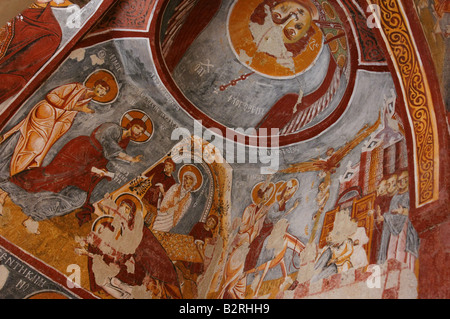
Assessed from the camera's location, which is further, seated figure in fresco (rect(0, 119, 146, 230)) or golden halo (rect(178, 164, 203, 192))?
golden halo (rect(178, 164, 203, 192))

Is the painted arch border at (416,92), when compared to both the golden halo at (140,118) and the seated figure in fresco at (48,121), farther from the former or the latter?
the seated figure in fresco at (48,121)

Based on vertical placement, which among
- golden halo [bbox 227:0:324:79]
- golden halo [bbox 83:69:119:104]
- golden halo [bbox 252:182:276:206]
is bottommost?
golden halo [bbox 252:182:276:206]

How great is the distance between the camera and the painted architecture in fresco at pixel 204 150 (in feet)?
22.3

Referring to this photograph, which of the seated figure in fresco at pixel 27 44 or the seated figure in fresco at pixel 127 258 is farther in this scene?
the seated figure in fresco at pixel 127 258

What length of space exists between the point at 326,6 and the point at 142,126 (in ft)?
10.1

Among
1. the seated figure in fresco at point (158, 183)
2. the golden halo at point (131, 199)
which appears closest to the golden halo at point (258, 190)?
the seated figure in fresco at point (158, 183)

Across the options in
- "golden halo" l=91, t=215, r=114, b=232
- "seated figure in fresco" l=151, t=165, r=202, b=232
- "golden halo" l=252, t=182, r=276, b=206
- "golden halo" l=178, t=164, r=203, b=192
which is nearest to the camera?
"golden halo" l=91, t=215, r=114, b=232

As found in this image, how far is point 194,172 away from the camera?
8.73 meters

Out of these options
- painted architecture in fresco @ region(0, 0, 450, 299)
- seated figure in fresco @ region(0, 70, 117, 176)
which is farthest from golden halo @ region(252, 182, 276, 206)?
seated figure in fresco @ region(0, 70, 117, 176)

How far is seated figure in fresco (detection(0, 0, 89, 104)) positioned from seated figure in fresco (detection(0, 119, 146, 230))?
1.11 metres

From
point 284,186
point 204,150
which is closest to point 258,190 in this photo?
point 284,186

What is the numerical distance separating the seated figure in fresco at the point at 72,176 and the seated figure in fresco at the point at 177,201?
75cm

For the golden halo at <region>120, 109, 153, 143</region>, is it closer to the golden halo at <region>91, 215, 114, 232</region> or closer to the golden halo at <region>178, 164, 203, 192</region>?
the golden halo at <region>178, 164, 203, 192</region>

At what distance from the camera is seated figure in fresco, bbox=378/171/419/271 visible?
228 inches
